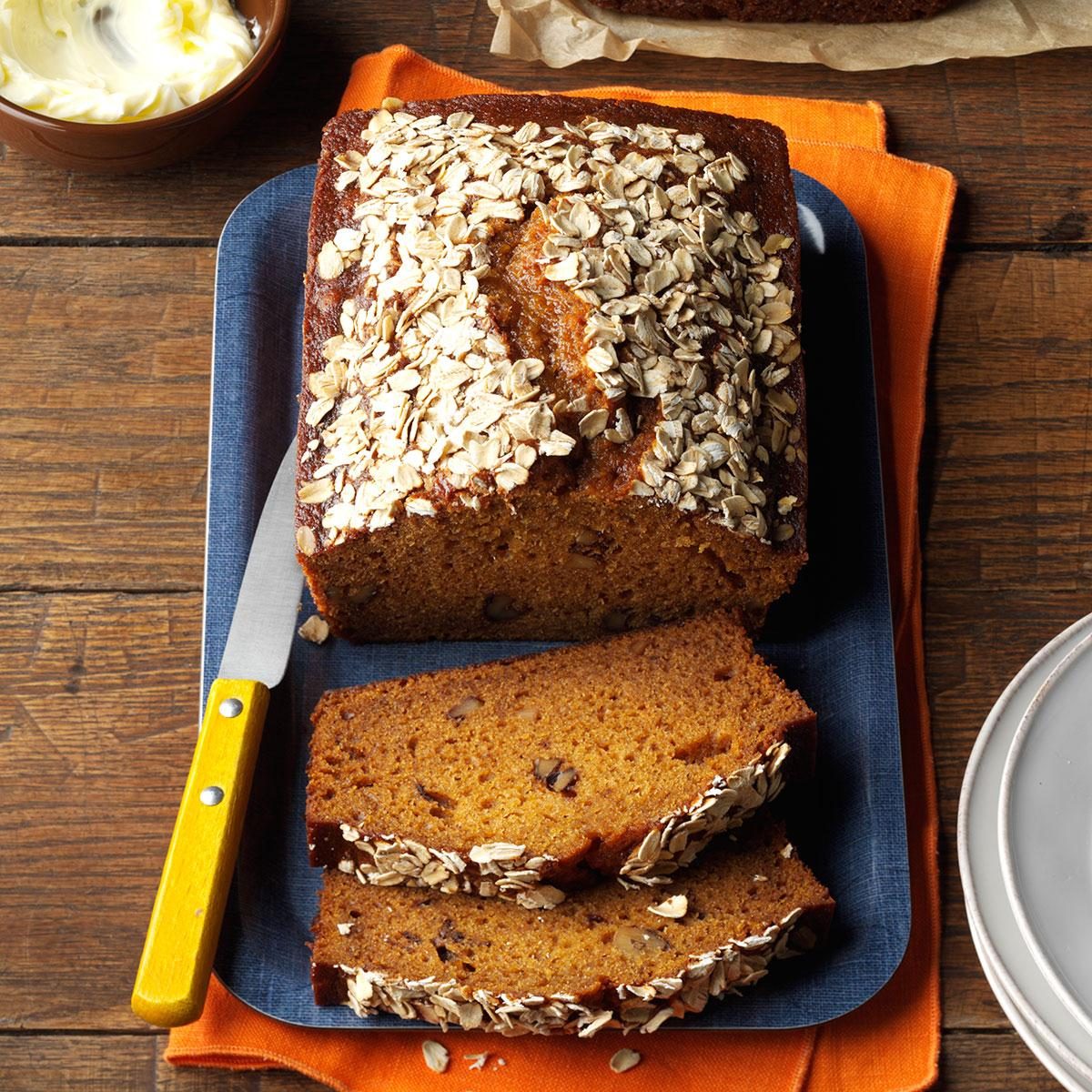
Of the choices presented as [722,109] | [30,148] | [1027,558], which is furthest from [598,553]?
[30,148]

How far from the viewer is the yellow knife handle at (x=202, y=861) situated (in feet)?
6.60

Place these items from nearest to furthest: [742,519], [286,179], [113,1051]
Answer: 1. [742,519]
2. [113,1051]
3. [286,179]

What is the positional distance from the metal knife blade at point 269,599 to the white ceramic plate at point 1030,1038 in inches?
46.4

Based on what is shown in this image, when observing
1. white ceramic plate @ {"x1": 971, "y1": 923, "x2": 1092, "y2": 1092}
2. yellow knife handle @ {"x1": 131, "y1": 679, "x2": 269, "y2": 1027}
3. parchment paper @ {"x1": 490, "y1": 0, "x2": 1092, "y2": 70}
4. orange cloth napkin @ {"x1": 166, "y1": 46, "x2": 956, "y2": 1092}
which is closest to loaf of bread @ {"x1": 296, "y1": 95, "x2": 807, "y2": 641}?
yellow knife handle @ {"x1": 131, "y1": 679, "x2": 269, "y2": 1027}

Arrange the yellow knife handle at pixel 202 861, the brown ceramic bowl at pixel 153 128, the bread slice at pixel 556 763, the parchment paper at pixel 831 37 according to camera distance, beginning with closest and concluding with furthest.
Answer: the yellow knife handle at pixel 202 861 < the bread slice at pixel 556 763 < the brown ceramic bowl at pixel 153 128 < the parchment paper at pixel 831 37

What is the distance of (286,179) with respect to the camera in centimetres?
259

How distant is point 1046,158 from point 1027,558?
849 mm

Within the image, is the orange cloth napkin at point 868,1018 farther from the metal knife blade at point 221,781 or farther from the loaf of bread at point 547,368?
the loaf of bread at point 547,368

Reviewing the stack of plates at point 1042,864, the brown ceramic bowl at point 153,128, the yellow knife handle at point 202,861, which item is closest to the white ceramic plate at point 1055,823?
the stack of plates at point 1042,864

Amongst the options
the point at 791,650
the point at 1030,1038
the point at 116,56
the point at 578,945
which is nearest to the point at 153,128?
the point at 116,56

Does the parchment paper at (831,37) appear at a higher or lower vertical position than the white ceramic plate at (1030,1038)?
higher

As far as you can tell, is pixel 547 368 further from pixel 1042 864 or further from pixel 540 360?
pixel 1042 864

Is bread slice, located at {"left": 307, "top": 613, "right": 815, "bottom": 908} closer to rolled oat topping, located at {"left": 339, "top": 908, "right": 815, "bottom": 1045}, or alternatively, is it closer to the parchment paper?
rolled oat topping, located at {"left": 339, "top": 908, "right": 815, "bottom": 1045}

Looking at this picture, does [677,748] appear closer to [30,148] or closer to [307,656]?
[307,656]
